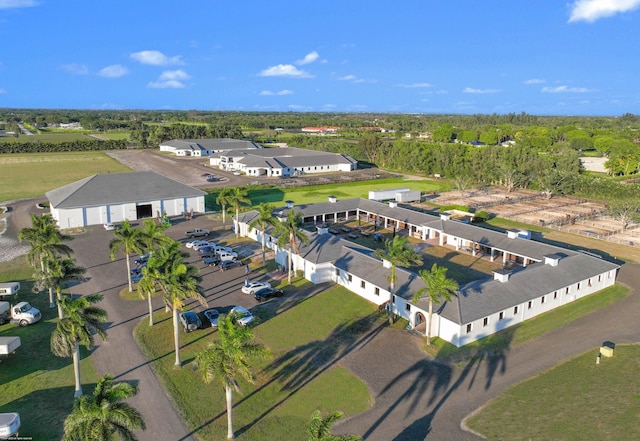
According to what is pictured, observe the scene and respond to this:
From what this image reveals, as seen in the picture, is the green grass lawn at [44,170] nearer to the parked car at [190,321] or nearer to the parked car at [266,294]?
the parked car at [190,321]

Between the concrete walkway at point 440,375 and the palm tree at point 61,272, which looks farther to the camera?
the palm tree at point 61,272

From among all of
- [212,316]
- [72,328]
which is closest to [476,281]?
[212,316]

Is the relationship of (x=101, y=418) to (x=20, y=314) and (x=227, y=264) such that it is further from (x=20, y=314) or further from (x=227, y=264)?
(x=227, y=264)

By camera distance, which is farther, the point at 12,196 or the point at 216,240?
the point at 12,196

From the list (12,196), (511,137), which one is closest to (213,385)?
(12,196)

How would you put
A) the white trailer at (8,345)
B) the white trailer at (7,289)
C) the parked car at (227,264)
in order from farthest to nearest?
1. the parked car at (227,264)
2. the white trailer at (7,289)
3. the white trailer at (8,345)

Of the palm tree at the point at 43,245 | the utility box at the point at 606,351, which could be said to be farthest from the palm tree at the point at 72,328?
the utility box at the point at 606,351

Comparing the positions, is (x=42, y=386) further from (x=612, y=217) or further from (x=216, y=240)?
(x=612, y=217)
